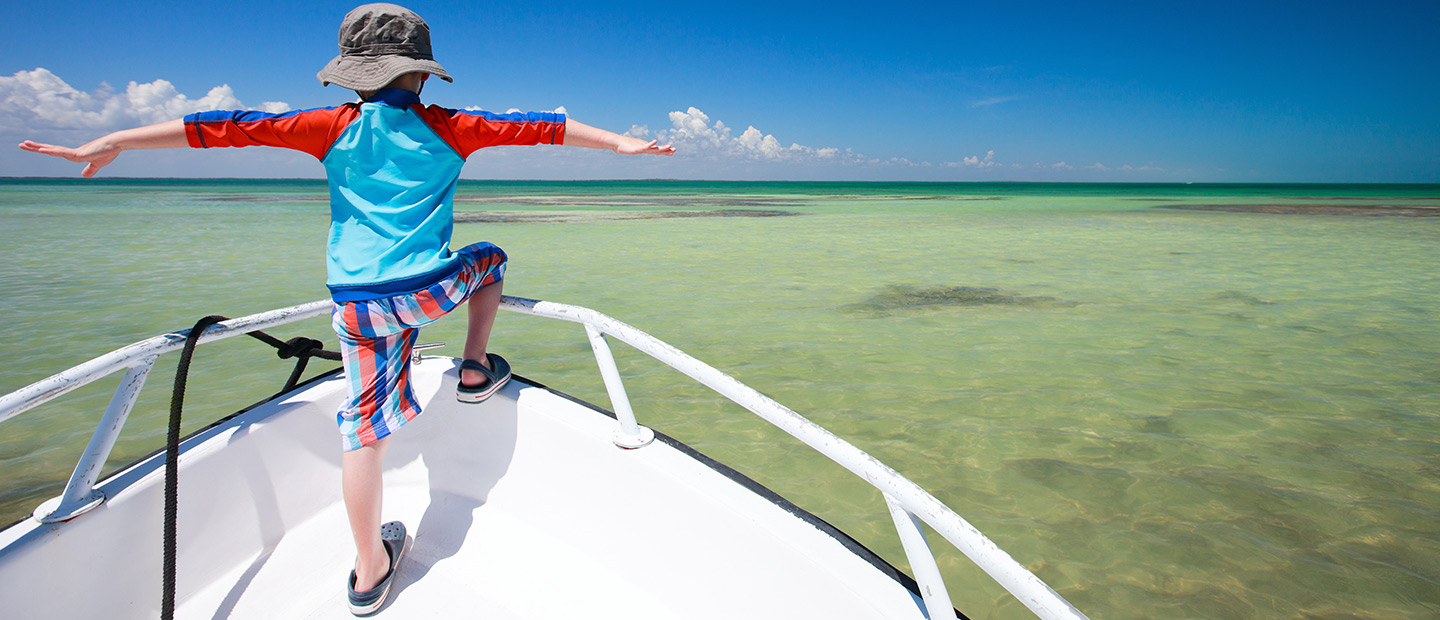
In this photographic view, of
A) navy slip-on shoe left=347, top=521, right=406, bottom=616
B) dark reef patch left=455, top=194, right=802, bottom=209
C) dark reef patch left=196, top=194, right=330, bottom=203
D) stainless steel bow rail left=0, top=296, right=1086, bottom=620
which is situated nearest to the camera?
stainless steel bow rail left=0, top=296, right=1086, bottom=620

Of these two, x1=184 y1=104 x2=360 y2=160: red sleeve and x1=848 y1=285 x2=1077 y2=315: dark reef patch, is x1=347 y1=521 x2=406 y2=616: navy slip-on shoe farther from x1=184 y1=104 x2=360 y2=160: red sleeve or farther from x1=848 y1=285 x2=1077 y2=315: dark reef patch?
x1=848 y1=285 x2=1077 y2=315: dark reef patch

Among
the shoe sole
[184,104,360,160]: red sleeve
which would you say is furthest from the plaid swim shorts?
[184,104,360,160]: red sleeve

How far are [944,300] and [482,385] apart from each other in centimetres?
652

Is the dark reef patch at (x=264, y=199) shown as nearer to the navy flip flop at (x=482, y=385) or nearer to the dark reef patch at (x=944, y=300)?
the dark reef patch at (x=944, y=300)

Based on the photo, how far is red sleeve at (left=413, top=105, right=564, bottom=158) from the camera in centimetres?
185

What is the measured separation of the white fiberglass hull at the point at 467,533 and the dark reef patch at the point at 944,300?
5.36 m

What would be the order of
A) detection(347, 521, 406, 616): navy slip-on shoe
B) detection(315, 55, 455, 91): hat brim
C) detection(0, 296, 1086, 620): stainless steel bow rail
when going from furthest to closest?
detection(347, 521, 406, 616): navy slip-on shoe
detection(315, 55, 455, 91): hat brim
detection(0, 296, 1086, 620): stainless steel bow rail

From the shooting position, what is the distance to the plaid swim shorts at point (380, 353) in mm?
1732

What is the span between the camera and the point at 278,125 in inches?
68.0

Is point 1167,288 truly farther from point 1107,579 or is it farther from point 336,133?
point 336,133

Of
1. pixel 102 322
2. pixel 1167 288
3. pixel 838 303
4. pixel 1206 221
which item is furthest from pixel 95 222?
pixel 1206 221

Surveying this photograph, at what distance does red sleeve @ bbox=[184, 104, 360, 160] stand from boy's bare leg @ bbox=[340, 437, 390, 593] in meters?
0.86

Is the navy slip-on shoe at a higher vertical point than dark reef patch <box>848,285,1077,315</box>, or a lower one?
lower

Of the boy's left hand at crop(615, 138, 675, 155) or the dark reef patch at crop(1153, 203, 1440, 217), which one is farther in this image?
the dark reef patch at crop(1153, 203, 1440, 217)
